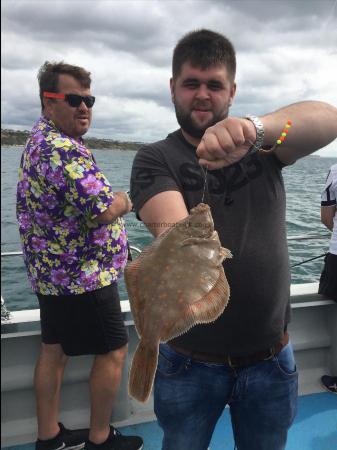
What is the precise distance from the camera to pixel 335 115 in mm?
1938

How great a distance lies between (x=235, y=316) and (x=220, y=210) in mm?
509

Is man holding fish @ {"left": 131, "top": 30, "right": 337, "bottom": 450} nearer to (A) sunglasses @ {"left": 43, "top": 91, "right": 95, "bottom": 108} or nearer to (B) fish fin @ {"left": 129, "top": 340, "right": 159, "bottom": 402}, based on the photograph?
(B) fish fin @ {"left": 129, "top": 340, "right": 159, "bottom": 402}

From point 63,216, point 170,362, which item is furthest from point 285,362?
point 63,216

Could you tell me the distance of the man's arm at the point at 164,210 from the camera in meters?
1.70

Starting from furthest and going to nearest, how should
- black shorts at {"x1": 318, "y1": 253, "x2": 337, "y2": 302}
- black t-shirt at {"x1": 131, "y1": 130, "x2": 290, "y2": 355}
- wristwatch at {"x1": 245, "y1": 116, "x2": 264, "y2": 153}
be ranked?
black shorts at {"x1": 318, "y1": 253, "x2": 337, "y2": 302} → black t-shirt at {"x1": 131, "y1": 130, "x2": 290, "y2": 355} → wristwatch at {"x1": 245, "y1": 116, "x2": 264, "y2": 153}

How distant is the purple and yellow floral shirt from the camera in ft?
8.00

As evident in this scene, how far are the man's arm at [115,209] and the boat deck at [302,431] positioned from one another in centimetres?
194

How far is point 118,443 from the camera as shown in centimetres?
299

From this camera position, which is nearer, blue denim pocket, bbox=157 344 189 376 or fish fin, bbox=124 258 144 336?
fish fin, bbox=124 258 144 336

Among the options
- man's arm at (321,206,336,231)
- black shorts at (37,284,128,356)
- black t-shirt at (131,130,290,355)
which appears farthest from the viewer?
man's arm at (321,206,336,231)

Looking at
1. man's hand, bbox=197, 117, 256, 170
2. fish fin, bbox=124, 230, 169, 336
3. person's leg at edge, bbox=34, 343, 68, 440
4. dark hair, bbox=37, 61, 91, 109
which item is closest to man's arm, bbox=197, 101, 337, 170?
man's hand, bbox=197, 117, 256, 170

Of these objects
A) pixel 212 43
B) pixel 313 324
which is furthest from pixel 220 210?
pixel 313 324

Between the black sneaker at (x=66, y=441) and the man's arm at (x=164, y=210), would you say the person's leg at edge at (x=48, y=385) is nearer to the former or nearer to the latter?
the black sneaker at (x=66, y=441)

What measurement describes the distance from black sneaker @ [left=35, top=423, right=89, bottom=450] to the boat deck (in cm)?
42
